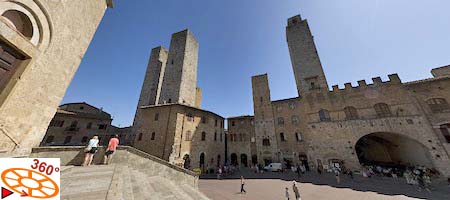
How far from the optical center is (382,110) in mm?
16922

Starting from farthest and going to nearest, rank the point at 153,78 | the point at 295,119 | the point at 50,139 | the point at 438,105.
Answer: the point at 153,78
the point at 50,139
the point at 295,119
the point at 438,105

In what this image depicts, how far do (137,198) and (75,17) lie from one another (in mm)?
8439

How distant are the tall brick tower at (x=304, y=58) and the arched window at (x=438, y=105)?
30.0 ft

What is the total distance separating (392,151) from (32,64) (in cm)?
3346

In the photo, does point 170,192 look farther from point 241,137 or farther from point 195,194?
point 241,137

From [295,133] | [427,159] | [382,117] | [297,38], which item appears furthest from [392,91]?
[297,38]

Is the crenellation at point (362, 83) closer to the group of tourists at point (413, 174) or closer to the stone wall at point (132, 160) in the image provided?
the group of tourists at point (413, 174)

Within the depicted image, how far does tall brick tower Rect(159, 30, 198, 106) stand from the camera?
71.7 feet

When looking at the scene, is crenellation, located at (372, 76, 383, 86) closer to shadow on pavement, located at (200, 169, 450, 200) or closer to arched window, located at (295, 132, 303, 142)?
shadow on pavement, located at (200, 169, 450, 200)

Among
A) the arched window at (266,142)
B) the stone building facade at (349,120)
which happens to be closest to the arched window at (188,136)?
the stone building facade at (349,120)

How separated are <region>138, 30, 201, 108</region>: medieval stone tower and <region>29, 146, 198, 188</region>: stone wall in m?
12.0

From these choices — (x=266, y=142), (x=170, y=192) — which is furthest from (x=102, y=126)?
(x=266, y=142)

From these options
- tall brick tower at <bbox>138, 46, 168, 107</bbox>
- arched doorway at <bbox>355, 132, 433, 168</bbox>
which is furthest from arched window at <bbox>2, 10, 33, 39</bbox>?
arched doorway at <bbox>355, 132, 433, 168</bbox>

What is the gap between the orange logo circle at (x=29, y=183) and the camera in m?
1.78
